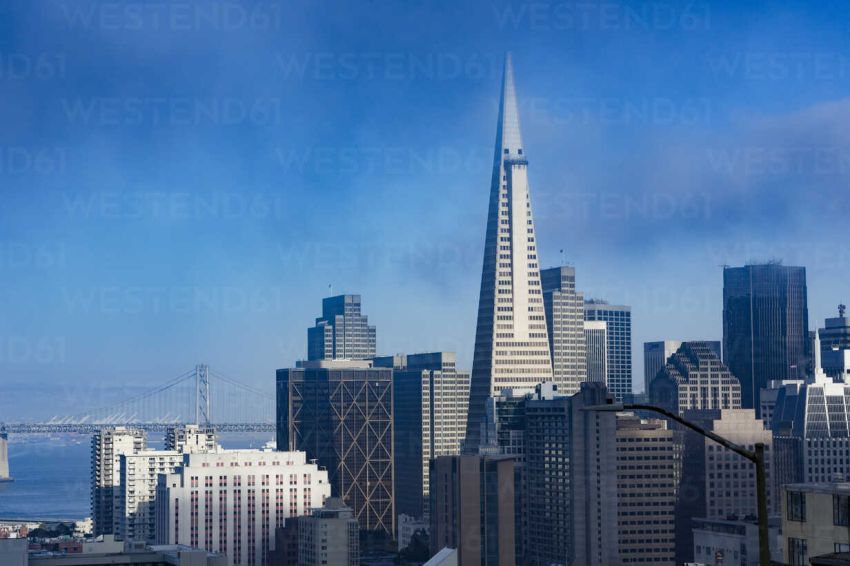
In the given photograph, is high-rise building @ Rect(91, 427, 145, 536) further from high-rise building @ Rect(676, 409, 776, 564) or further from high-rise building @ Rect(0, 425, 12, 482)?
high-rise building @ Rect(676, 409, 776, 564)

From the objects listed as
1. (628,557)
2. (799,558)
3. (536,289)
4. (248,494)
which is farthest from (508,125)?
(799,558)

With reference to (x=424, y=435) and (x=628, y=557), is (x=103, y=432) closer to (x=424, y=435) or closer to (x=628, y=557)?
(x=424, y=435)

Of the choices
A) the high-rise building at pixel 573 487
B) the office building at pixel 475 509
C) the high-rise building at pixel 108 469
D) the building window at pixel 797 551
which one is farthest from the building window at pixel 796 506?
the high-rise building at pixel 108 469

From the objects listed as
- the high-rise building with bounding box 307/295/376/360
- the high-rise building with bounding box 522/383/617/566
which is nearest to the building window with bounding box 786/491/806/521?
the high-rise building with bounding box 522/383/617/566

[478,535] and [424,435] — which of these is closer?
[478,535]

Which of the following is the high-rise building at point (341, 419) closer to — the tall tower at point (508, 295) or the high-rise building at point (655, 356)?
the tall tower at point (508, 295)

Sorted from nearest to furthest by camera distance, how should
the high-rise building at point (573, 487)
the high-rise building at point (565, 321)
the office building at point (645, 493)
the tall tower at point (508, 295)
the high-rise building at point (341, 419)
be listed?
the office building at point (645, 493)
the high-rise building at point (573, 487)
the tall tower at point (508, 295)
the high-rise building at point (341, 419)
the high-rise building at point (565, 321)

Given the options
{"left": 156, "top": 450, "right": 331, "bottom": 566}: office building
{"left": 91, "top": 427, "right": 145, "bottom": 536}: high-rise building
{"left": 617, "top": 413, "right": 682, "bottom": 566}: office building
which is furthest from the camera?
{"left": 91, "top": 427, "right": 145, "bottom": 536}: high-rise building
